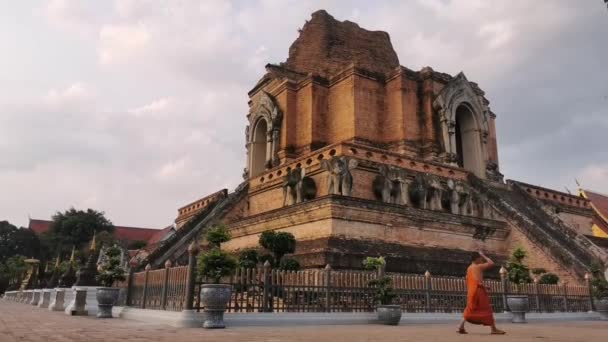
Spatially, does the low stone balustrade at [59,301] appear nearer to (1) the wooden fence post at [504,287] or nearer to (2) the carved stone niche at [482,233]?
(1) the wooden fence post at [504,287]

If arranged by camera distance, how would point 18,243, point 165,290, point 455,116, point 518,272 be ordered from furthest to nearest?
point 18,243 < point 455,116 < point 518,272 < point 165,290

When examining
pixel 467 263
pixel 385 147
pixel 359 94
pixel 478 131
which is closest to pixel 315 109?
pixel 359 94

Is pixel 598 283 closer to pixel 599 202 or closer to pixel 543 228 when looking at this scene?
pixel 543 228

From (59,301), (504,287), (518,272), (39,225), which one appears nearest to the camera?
(504,287)

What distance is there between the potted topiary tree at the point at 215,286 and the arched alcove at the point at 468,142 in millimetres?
19186

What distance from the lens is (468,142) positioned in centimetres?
2688

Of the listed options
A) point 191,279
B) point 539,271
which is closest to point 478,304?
point 191,279

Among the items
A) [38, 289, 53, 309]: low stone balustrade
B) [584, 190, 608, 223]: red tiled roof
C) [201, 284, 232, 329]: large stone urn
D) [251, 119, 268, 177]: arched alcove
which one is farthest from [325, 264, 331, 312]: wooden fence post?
[584, 190, 608, 223]: red tiled roof

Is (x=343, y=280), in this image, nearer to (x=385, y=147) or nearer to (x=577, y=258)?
(x=577, y=258)

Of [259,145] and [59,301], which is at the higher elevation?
[259,145]

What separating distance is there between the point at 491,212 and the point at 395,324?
11231 mm

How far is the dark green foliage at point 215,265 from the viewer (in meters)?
9.64

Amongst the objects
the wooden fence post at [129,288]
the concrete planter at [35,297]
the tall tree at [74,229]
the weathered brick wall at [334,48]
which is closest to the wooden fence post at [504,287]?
the wooden fence post at [129,288]

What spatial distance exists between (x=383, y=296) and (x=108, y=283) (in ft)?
24.7
